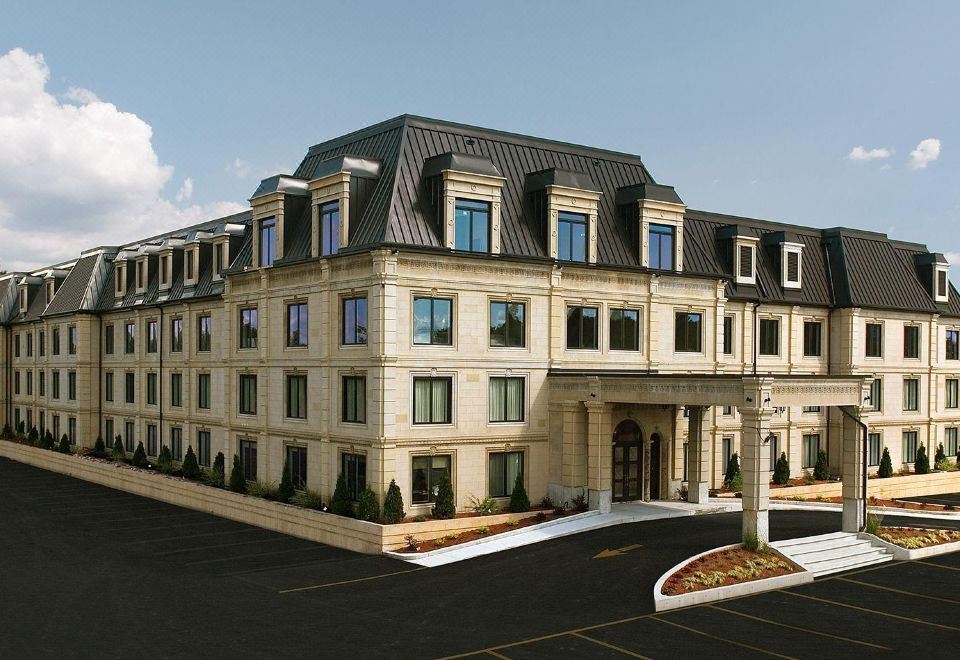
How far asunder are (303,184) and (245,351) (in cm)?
876

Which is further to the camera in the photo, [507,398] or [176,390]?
[176,390]

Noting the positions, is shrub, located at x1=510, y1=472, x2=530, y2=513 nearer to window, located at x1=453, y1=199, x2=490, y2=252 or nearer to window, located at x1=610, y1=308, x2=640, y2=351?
window, located at x1=610, y1=308, x2=640, y2=351

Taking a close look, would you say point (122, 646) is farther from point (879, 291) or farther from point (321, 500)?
point (879, 291)

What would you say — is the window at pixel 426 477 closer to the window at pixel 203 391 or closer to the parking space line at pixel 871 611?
the parking space line at pixel 871 611

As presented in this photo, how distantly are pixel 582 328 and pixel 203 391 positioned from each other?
2210cm

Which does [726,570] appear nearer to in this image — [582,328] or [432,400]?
[432,400]

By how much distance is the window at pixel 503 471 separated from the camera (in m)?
36.1

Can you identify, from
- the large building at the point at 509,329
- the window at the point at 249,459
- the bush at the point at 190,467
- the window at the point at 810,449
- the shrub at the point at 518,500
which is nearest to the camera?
the large building at the point at 509,329

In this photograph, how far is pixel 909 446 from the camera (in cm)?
5278

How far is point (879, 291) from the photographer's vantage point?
2035 inches

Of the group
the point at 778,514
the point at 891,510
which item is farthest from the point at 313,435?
the point at 891,510

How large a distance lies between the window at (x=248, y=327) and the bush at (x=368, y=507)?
1225 cm

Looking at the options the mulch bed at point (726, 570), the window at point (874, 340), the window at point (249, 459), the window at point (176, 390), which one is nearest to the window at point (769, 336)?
the window at point (874, 340)

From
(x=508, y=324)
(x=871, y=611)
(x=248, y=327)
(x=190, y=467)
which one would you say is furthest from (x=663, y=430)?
(x=190, y=467)
